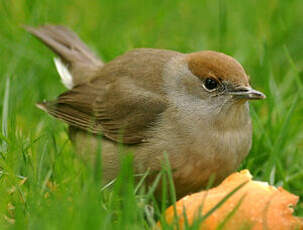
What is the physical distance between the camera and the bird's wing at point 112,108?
206 inches

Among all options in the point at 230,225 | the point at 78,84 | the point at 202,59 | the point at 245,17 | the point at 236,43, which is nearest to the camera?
the point at 230,225

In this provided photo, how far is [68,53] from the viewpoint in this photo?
22.0ft

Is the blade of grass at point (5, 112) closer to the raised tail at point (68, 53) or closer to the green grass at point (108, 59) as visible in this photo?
the green grass at point (108, 59)

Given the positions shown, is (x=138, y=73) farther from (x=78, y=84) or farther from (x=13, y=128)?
(x=13, y=128)

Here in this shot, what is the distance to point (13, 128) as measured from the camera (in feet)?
15.5

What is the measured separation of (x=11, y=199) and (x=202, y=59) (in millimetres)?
1900

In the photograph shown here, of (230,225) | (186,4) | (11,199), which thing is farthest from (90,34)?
(230,225)

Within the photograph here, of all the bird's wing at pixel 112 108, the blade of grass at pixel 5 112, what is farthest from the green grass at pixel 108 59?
the bird's wing at pixel 112 108

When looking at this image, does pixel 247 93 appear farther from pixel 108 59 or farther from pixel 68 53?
pixel 108 59

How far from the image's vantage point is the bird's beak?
15.7 ft

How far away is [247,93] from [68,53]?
2.51m

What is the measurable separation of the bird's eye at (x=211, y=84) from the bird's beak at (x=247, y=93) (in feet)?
0.52

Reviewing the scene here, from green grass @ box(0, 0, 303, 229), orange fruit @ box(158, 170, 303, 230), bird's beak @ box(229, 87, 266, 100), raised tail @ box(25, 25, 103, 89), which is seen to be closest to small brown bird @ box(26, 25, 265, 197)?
bird's beak @ box(229, 87, 266, 100)

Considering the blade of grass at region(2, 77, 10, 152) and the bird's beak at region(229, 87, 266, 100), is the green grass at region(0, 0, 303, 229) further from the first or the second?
the bird's beak at region(229, 87, 266, 100)
